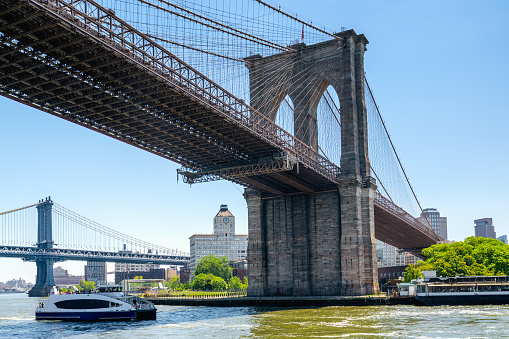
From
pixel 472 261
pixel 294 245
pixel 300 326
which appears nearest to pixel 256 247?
pixel 294 245

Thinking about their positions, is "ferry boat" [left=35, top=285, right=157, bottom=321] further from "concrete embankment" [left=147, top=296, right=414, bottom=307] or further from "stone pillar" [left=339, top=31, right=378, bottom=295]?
"stone pillar" [left=339, top=31, right=378, bottom=295]

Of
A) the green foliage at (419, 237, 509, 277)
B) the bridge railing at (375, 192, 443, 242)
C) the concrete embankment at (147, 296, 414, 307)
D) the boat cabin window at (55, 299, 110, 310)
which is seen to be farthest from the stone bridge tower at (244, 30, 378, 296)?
the boat cabin window at (55, 299, 110, 310)

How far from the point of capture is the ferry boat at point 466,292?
5650 cm

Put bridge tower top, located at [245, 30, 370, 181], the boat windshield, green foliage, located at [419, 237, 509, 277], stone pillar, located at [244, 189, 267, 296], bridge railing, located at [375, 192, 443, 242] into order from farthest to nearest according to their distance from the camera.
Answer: bridge railing, located at [375, 192, 443, 242]
stone pillar, located at [244, 189, 267, 296]
green foliage, located at [419, 237, 509, 277]
bridge tower top, located at [245, 30, 370, 181]
the boat windshield

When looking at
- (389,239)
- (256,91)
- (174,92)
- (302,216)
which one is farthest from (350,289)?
(389,239)

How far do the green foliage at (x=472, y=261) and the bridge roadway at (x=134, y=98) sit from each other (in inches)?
693

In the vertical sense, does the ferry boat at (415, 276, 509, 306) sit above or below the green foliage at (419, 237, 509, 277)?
below

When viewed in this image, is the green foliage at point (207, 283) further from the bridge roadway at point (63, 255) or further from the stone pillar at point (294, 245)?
the bridge roadway at point (63, 255)

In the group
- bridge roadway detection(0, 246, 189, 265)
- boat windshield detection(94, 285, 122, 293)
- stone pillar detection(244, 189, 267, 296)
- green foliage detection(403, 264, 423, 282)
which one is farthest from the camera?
bridge roadway detection(0, 246, 189, 265)

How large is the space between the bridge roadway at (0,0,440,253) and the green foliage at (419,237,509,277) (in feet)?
57.7

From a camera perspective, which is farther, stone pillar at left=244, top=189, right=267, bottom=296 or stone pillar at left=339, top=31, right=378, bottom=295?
stone pillar at left=244, top=189, right=267, bottom=296

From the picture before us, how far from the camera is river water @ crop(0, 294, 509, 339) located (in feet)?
112

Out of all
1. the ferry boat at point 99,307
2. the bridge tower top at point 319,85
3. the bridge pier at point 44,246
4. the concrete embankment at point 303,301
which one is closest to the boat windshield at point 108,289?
the ferry boat at point 99,307

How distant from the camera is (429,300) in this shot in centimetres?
5884
